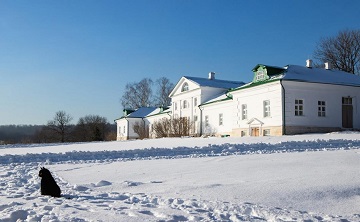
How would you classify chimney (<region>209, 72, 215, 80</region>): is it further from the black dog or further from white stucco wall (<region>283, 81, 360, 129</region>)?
the black dog

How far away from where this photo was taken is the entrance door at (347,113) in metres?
28.0

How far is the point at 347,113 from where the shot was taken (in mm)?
28219

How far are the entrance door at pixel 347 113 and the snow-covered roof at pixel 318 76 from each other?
1.36 m

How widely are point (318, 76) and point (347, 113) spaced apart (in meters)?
3.55

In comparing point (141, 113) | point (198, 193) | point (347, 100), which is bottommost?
point (198, 193)

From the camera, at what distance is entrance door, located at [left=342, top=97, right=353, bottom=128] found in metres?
28.0

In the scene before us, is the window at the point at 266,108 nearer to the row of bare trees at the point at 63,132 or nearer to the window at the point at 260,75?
the window at the point at 260,75

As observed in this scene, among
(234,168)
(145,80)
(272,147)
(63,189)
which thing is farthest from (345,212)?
(145,80)

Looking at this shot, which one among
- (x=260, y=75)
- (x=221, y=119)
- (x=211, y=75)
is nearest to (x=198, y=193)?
(x=260, y=75)

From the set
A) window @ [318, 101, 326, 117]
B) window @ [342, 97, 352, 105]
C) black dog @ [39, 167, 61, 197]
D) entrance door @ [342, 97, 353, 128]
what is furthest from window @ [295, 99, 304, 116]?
black dog @ [39, 167, 61, 197]

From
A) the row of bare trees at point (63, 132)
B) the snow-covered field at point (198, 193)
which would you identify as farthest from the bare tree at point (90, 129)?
the snow-covered field at point (198, 193)

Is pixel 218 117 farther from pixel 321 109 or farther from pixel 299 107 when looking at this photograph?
pixel 321 109

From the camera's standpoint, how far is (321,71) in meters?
29.8

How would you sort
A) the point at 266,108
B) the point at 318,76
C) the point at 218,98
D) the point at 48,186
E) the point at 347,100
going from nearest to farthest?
the point at 48,186
the point at 318,76
the point at 266,108
the point at 347,100
the point at 218,98
